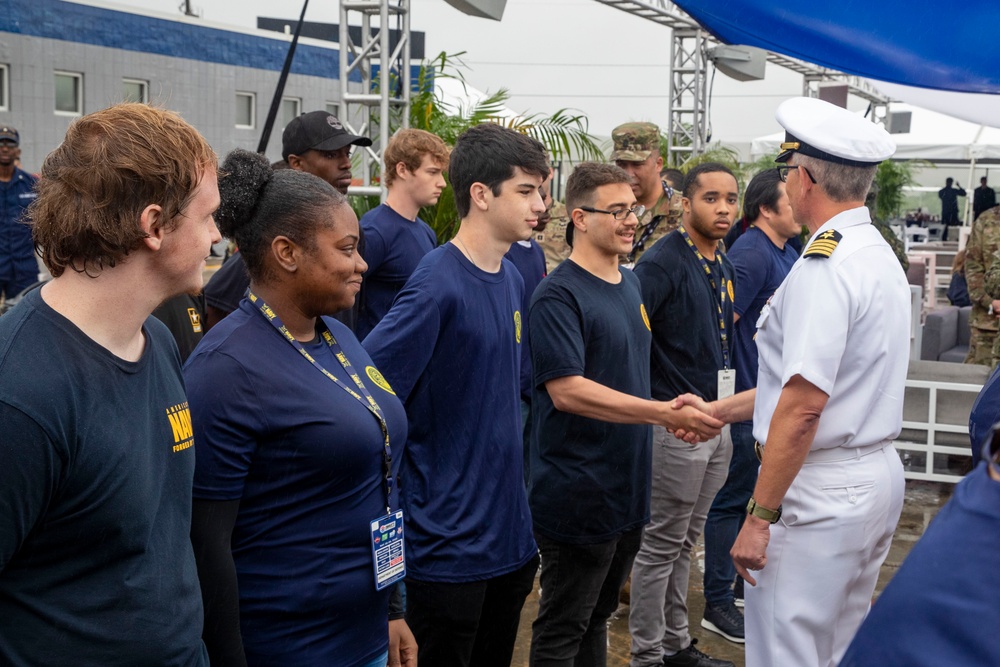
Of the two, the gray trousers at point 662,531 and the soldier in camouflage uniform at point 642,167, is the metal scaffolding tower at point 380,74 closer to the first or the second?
the soldier in camouflage uniform at point 642,167

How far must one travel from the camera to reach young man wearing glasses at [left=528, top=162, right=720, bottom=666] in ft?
11.3

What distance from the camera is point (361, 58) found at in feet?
31.9

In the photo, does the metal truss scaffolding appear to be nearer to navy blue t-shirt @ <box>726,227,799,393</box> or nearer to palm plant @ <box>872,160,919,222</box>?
palm plant @ <box>872,160,919,222</box>

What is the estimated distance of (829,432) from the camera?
113 inches

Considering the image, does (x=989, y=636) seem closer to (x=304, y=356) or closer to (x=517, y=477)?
(x=304, y=356)

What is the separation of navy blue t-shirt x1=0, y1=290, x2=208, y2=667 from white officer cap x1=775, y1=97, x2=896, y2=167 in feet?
6.74

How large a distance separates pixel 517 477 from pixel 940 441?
5.70m

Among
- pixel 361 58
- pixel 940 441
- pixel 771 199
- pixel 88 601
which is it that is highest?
pixel 361 58

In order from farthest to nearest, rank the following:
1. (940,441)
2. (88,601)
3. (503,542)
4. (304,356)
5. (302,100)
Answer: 1. (302,100)
2. (940,441)
3. (503,542)
4. (304,356)
5. (88,601)

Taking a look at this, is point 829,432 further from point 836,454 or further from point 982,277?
point 982,277

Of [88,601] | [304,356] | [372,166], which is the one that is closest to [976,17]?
[304,356]

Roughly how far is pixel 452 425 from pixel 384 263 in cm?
228

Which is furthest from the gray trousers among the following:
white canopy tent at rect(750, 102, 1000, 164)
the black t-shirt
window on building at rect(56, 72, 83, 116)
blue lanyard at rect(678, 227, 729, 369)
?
window on building at rect(56, 72, 83, 116)

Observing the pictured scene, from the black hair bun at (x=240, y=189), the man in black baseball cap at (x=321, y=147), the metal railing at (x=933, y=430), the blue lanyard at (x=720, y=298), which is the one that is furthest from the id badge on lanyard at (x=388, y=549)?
the metal railing at (x=933, y=430)
